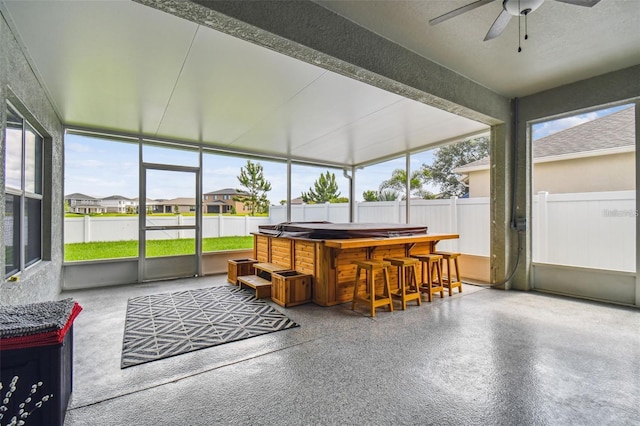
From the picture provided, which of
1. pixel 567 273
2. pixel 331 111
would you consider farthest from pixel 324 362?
pixel 567 273

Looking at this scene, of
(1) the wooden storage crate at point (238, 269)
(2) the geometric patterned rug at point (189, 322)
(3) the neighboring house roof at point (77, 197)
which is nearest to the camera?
(2) the geometric patterned rug at point (189, 322)

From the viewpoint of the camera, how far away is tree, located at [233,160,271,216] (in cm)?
644

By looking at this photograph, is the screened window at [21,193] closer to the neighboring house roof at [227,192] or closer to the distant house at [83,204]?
the distant house at [83,204]

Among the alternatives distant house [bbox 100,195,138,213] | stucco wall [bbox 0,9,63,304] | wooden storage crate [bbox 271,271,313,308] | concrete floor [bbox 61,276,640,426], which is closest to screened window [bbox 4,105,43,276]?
stucco wall [bbox 0,9,63,304]

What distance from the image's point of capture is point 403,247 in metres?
4.44

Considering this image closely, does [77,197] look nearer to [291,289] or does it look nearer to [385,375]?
[291,289]

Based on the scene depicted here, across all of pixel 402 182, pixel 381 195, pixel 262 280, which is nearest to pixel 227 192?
pixel 262 280

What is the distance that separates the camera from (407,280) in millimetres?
4371

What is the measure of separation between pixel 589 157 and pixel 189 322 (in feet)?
17.8

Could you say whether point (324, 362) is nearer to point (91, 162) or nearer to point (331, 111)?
point (331, 111)

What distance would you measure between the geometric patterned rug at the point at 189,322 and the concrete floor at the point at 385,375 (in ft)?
0.39

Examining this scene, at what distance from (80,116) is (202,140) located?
1823mm

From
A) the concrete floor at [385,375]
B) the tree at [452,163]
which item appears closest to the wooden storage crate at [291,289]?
the concrete floor at [385,375]

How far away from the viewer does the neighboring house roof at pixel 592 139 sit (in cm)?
366
